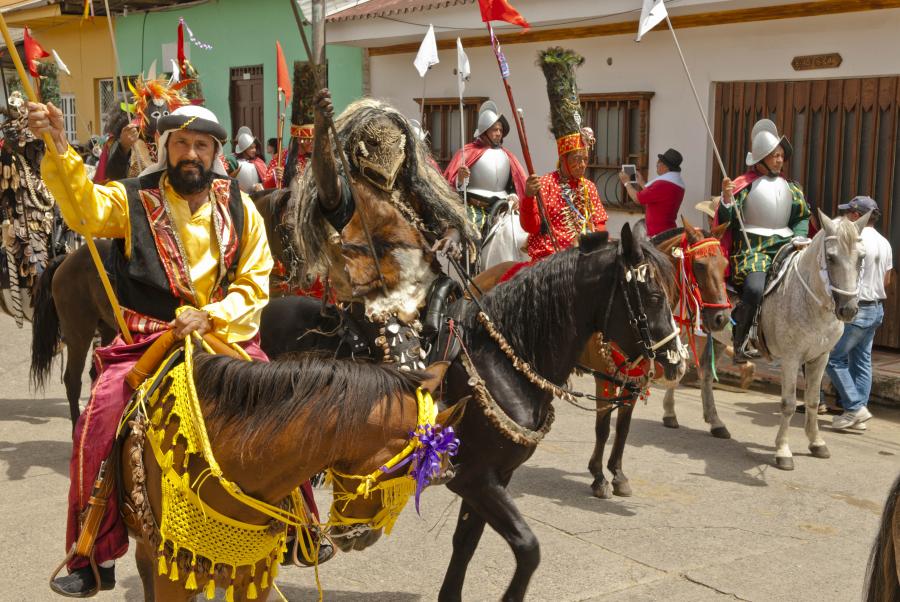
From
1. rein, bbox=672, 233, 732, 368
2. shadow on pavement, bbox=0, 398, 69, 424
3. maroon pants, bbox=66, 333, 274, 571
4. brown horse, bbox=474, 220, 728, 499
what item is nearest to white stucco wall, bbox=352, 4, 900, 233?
brown horse, bbox=474, 220, 728, 499

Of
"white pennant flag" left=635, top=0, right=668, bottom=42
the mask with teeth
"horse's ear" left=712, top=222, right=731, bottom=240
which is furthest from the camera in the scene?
"white pennant flag" left=635, top=0, right=668, bottom=42

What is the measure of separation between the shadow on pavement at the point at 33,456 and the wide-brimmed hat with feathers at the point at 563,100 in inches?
166

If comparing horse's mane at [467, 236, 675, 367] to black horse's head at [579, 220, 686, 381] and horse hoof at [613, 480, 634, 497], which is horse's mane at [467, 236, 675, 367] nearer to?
black horse's head at [579, 220, 686, 381]

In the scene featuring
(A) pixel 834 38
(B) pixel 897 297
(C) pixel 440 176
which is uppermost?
(A) pixel 834 38

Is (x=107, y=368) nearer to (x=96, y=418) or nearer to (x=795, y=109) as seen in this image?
(x=96, y=418)

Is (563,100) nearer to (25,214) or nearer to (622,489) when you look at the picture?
(622,489)

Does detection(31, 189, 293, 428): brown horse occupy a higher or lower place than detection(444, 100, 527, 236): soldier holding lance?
lower

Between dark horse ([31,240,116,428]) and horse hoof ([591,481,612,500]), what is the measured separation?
338 centimetres

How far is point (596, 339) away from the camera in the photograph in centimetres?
658

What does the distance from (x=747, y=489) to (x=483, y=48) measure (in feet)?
29.2

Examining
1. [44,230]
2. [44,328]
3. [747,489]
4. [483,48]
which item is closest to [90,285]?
[44,328]

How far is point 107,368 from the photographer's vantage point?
3906 millimetres

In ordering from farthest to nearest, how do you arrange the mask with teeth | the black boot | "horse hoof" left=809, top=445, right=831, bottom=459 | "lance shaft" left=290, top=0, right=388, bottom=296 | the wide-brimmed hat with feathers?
"horse hoof" left=809, top=445, right=831, bottom=459 < the wide-brimmed hat with feathers < the mask with teeth < "lance shaft" left=290, top=0, right=388, bottom=296 < the black boot

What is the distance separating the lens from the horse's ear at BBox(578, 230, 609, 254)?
16.5ft
